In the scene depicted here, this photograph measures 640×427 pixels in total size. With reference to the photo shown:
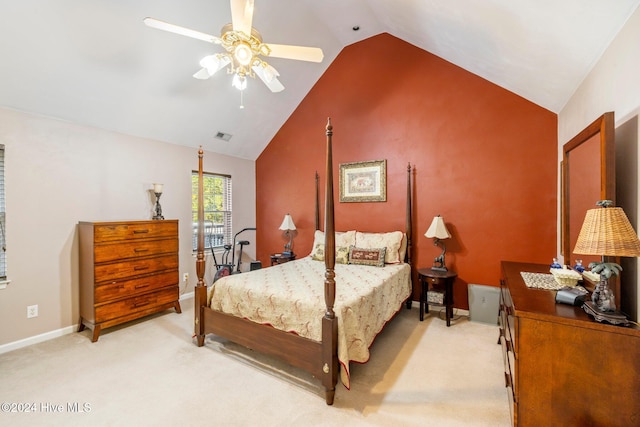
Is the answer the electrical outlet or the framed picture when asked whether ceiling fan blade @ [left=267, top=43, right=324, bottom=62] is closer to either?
the framed picture

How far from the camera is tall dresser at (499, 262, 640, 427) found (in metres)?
1.26

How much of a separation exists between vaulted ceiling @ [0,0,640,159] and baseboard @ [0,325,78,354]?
2.39 meters

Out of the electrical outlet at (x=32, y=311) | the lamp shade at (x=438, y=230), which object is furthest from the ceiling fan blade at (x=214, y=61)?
the electrical outlet at (x=32, y=311)

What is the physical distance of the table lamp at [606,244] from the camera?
4.11 ft

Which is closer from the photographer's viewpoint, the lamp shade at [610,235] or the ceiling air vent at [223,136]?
the lamp shade at [610,235]

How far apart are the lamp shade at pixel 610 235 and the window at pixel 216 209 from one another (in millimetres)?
4594

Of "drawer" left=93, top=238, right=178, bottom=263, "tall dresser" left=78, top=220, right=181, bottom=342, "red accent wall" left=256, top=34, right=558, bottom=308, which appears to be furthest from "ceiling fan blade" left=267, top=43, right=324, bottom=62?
"drawer" left=93, top=238, right=178, bottom=263

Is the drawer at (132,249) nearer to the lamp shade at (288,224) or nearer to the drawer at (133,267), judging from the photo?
the drawer at (133,267)

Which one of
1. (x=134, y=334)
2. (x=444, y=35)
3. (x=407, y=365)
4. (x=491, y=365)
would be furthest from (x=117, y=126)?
(x=491, y=365)

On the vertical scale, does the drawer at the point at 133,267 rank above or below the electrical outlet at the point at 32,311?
above

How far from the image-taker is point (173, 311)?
3.81 metres

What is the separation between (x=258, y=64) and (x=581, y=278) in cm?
293

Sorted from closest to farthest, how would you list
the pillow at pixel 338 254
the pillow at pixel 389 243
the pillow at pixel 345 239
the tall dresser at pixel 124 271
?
the tall dresser at pixel 124 271 < the pillow at pixel 389 243 < the pillow at pixel 338 254 < the pillow at pixel 345 239

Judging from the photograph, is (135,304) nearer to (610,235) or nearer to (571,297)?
(571,297)
